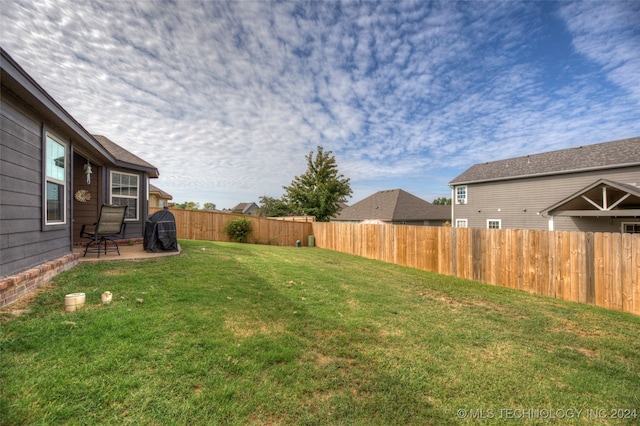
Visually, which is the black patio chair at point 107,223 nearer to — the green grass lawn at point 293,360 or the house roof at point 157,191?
the green grass lawn at point 293,360

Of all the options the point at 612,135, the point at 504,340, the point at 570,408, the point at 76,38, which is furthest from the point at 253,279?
the point at 612,135

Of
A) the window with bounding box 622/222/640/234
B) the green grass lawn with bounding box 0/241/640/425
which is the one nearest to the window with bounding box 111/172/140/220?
the green grass lawn with bounding box 0/241/640/425

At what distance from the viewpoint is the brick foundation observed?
10.3 ft

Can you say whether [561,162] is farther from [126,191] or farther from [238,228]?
[126,191]

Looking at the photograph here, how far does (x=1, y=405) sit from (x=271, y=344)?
1.94 m

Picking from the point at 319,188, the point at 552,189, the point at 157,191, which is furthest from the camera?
the point at 319,188

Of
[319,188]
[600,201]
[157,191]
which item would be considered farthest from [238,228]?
[600,201]

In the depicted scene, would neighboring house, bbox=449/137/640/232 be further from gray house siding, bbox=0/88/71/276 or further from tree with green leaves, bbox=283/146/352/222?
gray house siding, bbox=0/88/71/276

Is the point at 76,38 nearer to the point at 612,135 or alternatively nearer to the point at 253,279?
the point at 253,279

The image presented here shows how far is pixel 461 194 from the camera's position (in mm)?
18641

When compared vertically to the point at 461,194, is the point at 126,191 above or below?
below

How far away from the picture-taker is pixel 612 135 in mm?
13656

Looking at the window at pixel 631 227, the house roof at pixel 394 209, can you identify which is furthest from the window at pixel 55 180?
the house roof at pixel 394 209

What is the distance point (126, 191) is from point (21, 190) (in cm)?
516
